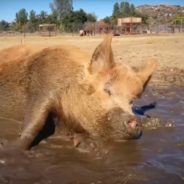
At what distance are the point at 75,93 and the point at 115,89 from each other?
60 cm

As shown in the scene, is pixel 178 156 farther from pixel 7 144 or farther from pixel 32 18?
pixel 32 18

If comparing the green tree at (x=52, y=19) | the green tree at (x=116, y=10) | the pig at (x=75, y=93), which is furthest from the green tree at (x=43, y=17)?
the pig at (x=75, y=93)

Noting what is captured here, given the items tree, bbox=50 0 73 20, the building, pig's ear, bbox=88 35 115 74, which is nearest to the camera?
pig's ear, bbox=88 35 115 74

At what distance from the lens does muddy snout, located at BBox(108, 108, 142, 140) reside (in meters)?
5.47

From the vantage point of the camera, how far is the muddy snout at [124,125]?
5.47 m

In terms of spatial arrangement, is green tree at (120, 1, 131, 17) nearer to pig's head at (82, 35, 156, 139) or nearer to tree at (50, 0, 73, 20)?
tree at (50, 0, 73, 20)

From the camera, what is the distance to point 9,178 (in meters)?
4.52

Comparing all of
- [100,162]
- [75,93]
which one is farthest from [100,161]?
[75,93]

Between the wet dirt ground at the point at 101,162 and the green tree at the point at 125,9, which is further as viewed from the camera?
the green tree at the point at 125,9

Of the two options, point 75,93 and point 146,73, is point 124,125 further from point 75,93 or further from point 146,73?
point 146,73

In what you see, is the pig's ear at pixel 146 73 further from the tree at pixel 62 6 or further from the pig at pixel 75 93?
the tree at pixel 62 6

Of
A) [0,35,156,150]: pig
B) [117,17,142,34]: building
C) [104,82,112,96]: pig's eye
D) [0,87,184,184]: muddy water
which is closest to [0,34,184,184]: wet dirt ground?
[0,87,184,184]: muddy water

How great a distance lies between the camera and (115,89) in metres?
5.98

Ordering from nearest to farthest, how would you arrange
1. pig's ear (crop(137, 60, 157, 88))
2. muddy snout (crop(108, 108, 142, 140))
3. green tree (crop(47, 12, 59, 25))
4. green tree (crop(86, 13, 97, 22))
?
muddy snout (crop(108, 108, 142, 140)) < pig's ear (crop(137, 60, 157, 88)) < green tree (crop(47, 12, 59, 25)) < green tree (crop(86, 13, 97, 22))
